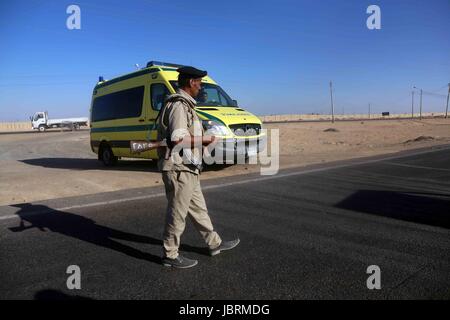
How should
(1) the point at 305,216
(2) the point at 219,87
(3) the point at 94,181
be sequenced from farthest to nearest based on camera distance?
(2) the point at 219,87, (3) the point at 94,181, (1) the point at 305,216

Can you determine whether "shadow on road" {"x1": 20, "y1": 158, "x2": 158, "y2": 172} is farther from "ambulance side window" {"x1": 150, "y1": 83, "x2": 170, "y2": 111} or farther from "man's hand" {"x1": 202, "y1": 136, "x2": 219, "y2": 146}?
"man's hand" {"x1": 202, "y1": 136, "x2": 219, "y2": 146}

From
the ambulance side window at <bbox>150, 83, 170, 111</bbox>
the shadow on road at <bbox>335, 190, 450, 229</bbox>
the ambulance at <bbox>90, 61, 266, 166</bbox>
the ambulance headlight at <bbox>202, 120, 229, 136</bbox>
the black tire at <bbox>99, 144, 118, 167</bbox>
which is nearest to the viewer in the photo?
the shadow on road at <bbox>335, 190, 450, 229</bbox>

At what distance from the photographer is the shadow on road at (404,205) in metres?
5.64

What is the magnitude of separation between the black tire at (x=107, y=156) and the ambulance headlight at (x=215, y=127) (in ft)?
16.7

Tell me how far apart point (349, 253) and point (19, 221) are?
194 inches

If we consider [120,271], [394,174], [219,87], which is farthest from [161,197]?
[394,174]

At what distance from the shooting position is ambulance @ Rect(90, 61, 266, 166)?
1000 centimetres

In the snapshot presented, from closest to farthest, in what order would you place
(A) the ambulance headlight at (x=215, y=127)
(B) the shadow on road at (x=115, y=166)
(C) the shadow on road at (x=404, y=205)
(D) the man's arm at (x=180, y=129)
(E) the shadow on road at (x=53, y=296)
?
(E) the shadow on road at (x=53, y=296) → (D) the man's arm at (x=180, y=129) → (C) the shadow on road at (x=404, y=205) → (A) the ambulance headlight at (x=215, y=127) → (B) the shadow on road at (x=115, y=166)

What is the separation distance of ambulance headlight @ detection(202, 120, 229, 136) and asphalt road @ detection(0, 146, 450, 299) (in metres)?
1.94

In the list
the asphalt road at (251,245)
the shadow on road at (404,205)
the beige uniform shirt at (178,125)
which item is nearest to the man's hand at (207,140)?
the beige uniform shirt at (178,125)

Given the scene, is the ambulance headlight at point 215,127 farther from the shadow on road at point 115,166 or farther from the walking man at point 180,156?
the walking man at point 180,156

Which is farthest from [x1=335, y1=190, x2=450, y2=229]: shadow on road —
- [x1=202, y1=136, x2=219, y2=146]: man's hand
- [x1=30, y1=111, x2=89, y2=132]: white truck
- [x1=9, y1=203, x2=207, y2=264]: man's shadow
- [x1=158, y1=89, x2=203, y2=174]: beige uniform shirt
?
[x1=30, y1=111, x2=89, y2=132]: white truck

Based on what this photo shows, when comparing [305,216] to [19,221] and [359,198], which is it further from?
[19,221]
